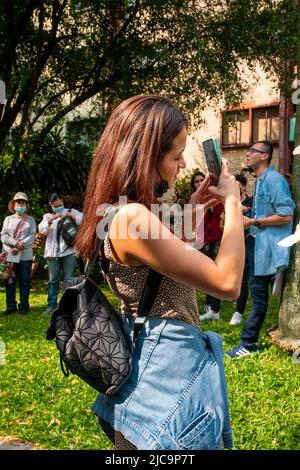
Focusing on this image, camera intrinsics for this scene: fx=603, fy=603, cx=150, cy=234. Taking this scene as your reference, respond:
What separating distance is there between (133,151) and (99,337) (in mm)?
585

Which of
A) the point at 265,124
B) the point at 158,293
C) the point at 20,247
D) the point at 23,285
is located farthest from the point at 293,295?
the point at 265,124

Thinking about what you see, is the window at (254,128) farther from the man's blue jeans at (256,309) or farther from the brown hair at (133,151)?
the brown hair at (133,151)

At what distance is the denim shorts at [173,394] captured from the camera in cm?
178

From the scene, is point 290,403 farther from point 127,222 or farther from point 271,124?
point 271,124

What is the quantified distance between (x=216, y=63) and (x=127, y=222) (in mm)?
8768

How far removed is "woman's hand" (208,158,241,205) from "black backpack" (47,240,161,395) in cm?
33

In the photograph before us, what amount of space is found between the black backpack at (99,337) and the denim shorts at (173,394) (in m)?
Result: 0.04

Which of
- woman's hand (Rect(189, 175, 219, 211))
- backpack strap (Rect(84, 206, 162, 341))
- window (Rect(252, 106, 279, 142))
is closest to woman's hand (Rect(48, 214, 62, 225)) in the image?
woman's hand (Rect(189, 175, 219, 211))

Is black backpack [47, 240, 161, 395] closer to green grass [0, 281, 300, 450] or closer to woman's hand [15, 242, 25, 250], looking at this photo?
green grass [0, 281, 300, 450]

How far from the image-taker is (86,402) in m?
4.66

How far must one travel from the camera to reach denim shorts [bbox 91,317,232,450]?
1.78 metres

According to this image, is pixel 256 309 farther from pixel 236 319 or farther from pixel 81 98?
pixel 81 98

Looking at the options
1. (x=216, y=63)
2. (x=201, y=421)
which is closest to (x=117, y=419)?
(x=201, y=421)

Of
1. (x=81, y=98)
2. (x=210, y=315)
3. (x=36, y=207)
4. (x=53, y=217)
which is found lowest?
(x=210, y=315)
